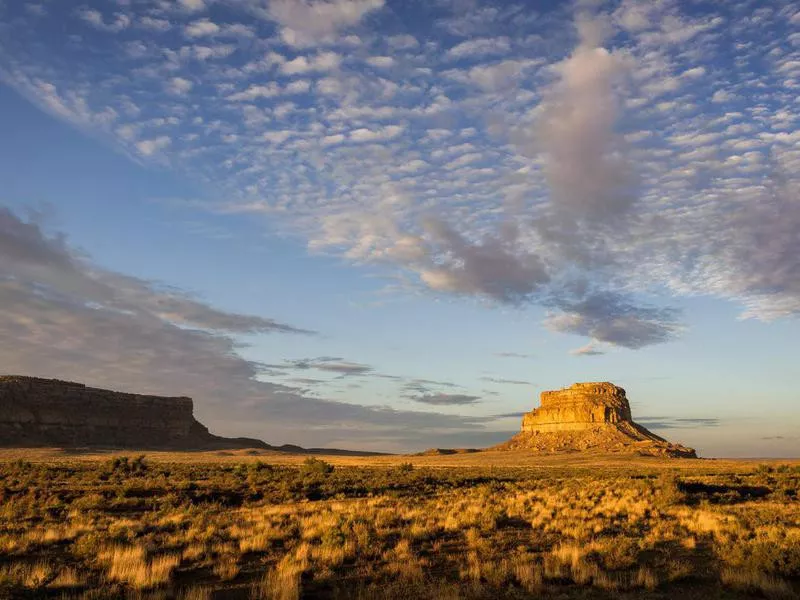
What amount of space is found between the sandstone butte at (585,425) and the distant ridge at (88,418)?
75525mm

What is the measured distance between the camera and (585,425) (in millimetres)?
136500

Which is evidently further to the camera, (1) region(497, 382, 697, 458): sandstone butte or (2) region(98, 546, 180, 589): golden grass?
(1) region(497, 382, 697, 458): sandstone butte

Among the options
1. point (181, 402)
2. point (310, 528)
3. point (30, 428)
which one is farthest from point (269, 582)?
point (181, 402)

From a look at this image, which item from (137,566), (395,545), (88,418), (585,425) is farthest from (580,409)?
(137,566)

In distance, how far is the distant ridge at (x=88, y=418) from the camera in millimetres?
111250

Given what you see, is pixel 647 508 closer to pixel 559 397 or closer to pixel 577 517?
pixel 577 517

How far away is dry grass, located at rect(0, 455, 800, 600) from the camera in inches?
398

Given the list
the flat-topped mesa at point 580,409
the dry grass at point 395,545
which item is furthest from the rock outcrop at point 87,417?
the dry grass at point 395,545

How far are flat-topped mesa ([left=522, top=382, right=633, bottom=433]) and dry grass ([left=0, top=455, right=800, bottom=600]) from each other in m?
116

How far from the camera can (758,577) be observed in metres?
10.2

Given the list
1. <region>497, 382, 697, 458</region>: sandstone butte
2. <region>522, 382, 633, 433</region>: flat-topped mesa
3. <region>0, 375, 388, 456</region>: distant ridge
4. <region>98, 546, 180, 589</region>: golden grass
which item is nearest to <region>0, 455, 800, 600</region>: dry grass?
<region>98, 546, 180, 589</region>: golden grass

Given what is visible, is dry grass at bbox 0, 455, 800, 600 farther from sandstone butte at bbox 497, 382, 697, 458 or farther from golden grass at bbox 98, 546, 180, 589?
sandstone butte at bbox 497, 382, 697, 458

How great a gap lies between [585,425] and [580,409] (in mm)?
5103

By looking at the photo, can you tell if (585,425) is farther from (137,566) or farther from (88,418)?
(137,566)
